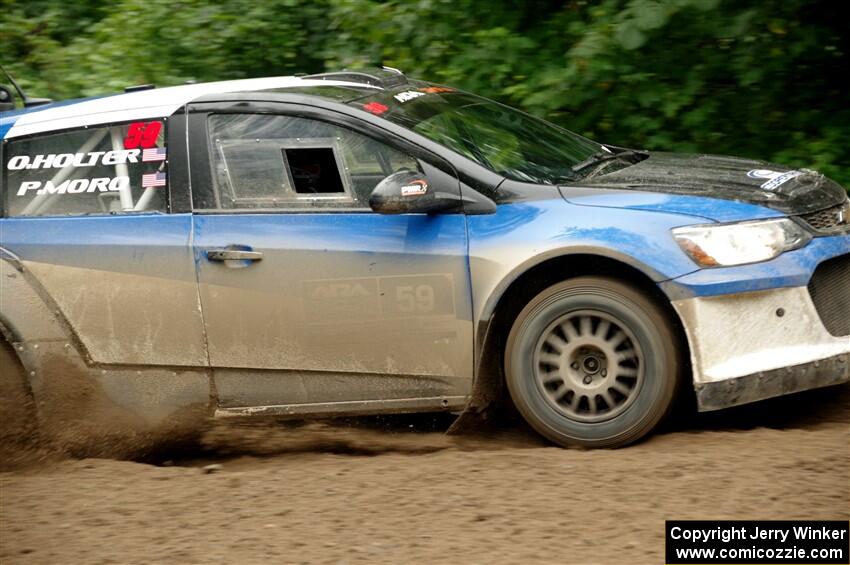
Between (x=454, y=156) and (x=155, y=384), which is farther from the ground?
(x=454, y=156)

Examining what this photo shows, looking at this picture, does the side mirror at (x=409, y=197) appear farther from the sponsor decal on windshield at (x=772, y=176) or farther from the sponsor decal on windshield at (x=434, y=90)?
the sponsor decal on windshield at (x=772, y=176)

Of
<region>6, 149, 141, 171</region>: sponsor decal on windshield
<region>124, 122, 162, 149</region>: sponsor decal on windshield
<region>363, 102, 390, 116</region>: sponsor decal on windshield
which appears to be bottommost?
<region>6, 149, 141, 171</region>: sponsor decal on windshield

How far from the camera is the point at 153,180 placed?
539 cm

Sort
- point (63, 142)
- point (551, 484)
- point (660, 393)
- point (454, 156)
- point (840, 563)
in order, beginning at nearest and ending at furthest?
point (840, 563) < point (551, 484) < point (660, 393) < point (454, 156) < point (63, 142)

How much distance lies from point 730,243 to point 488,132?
1.43 meters

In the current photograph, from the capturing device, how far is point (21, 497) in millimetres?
4809

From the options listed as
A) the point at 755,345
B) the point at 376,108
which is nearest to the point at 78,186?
the point at 376,108

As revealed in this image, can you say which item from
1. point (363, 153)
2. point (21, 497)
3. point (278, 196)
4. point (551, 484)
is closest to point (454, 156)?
point (363, 153)

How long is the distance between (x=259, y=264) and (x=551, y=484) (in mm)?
1699

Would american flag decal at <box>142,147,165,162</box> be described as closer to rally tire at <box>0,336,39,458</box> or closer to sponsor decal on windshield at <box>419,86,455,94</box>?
rally tire at <box>0,336,39,458</box>

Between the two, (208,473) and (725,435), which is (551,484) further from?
(208,473)

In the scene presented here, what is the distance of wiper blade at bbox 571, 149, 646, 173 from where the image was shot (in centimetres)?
562

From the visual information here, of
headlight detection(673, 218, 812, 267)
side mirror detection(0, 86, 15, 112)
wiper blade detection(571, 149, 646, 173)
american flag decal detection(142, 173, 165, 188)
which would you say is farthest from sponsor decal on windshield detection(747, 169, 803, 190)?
side mirror detection(0, 86, 15, 112)

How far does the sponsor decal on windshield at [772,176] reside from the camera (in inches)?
200
